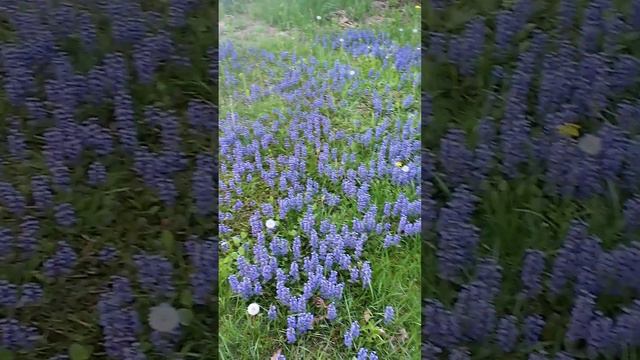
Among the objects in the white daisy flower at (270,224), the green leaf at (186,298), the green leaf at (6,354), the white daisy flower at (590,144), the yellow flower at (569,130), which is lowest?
the green leaf at (6,354)

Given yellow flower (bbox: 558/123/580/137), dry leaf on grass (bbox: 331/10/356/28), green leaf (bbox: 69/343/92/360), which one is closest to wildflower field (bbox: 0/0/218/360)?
green leaf (bbox: 69/343/92/360)

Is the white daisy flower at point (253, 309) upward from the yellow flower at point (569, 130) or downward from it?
downward

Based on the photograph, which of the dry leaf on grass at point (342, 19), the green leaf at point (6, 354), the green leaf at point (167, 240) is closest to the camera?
the green leaf at point (6, 354)

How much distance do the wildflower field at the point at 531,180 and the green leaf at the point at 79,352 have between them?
0.68m

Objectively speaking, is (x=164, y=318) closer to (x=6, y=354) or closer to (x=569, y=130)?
(x=6, y=354)

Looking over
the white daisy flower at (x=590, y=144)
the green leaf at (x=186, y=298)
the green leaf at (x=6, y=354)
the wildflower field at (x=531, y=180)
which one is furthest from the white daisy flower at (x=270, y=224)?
the white daisy flower at (x=590, y=144)

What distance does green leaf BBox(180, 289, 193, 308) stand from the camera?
5.89 ft

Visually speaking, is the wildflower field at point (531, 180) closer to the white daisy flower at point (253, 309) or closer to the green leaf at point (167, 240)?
the white daisy flower at point (253, 309)

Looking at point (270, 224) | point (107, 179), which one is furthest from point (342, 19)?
point (107, 179)

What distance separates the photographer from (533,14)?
7.05ft

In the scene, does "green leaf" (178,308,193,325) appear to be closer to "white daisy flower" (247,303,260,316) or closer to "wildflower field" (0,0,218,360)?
"wildflower field" (0,0,218,360)

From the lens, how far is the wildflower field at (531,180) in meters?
1.73

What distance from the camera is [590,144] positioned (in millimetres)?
1947

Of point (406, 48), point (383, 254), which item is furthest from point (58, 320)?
point (406, 48)
